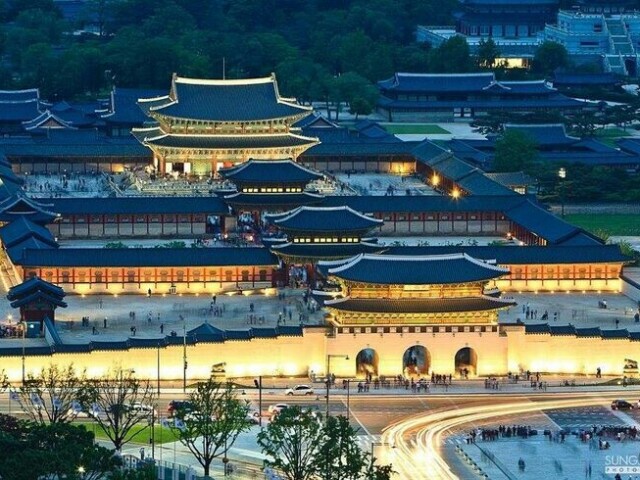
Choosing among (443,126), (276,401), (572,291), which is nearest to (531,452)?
(276,401)

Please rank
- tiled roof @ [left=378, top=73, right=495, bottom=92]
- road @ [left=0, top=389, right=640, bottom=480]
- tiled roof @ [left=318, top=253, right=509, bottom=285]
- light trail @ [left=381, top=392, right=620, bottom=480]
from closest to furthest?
light trail @ [left=381, top=392, right=620, bottom=480], road @ [left=0, top=389, right=640, bottom=480], tiled roof @ [left=318, top=253, right=509, bottom=285], tiled roof @ [left=378, top=73, right=495, bottom=92]

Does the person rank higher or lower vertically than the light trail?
higher

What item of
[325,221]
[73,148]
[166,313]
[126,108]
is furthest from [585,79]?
[166,313]

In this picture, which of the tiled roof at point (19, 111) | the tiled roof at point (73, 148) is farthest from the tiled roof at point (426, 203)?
the tiled roof at point (19, 111)

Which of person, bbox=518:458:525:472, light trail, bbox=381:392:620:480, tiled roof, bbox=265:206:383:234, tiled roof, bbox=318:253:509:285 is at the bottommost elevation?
light trail, bbox=381:392:620:480

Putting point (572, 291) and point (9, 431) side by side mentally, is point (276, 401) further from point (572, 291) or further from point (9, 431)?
point (572, 291)

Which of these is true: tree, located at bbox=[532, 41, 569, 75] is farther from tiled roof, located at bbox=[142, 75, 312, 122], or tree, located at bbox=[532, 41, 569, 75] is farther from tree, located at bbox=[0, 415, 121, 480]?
tree, located at bbox=[0, 415, 121, 480]

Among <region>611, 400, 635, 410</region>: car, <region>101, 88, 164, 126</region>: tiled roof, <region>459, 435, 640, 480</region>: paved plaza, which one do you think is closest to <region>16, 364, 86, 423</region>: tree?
<region>459, 435, 640, 480</region>: paved plaza
